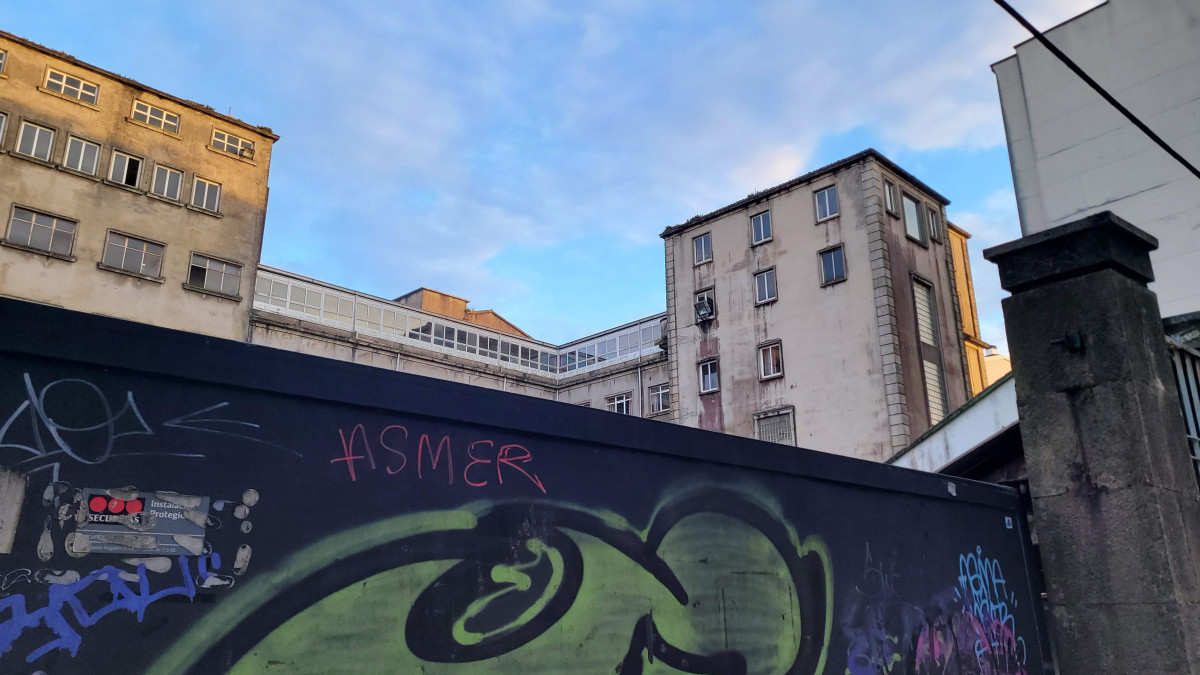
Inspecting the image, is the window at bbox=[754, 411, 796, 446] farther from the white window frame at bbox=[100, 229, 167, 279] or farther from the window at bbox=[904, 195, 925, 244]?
the white window frame at bbox=[100, 229, 167, 279]

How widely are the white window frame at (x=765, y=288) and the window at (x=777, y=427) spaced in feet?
13.6

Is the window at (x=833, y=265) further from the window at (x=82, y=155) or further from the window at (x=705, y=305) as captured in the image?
the window at (x=82, y=155)

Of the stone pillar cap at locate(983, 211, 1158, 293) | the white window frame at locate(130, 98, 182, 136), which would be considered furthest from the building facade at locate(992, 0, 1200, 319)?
the white window frame at locate(130, 98, 182, 136)

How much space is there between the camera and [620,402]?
121 feet

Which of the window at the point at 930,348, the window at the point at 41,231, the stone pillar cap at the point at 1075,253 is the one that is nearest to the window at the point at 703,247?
the window at the point at 930,348

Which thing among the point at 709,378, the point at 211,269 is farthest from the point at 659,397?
the point at 211,269

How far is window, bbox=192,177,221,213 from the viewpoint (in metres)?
29.5

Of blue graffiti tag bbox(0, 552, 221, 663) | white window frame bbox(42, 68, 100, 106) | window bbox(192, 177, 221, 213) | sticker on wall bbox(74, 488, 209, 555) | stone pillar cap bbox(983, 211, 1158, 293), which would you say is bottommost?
blue graffiti tag bbox(0, 552, 221, 663)

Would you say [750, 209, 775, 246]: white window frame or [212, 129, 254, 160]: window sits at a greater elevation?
[212, 129, 254, 160]: window

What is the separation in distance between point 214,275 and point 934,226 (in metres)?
26.5

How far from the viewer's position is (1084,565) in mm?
5812

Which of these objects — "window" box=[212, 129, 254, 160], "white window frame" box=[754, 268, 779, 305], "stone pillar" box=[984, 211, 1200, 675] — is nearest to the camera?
"stone pillar" box=[984, 211, 1200, 675]

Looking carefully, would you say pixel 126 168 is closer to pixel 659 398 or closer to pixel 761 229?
pixel 659 398

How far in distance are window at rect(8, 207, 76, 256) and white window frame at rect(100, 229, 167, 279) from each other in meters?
1.05
